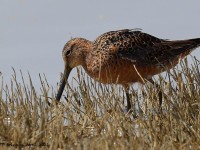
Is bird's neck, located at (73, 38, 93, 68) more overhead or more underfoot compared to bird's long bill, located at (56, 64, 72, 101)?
more overhead

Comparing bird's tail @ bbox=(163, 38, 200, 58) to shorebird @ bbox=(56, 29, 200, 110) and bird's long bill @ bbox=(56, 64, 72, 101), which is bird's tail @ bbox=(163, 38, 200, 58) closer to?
shorebird @ bbox=(56, 29, 200, 110)

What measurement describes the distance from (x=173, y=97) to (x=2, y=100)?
253 centimetres

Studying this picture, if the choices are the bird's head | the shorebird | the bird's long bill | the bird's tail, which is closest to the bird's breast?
the shorebird

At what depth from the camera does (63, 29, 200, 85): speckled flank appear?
10508mm

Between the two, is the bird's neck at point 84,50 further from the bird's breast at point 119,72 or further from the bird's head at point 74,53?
the bird's breast at point 119,72

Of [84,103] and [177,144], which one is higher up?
[84,103]

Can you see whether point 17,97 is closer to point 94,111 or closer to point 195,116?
point 94,111

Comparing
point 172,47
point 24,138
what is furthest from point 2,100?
point 172,47

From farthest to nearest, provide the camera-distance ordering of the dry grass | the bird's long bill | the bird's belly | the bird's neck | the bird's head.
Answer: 1. the bird's head
2. the bird's neck
3. the bird's long bill
4. the bird's belly
5. the dry grass

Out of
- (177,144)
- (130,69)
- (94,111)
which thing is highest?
(130,69)

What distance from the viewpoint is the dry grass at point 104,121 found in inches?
308

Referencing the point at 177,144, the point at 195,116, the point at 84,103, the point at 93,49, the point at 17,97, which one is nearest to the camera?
the point at 177,144

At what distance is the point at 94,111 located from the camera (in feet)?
32.4

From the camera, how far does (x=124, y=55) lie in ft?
35.3
